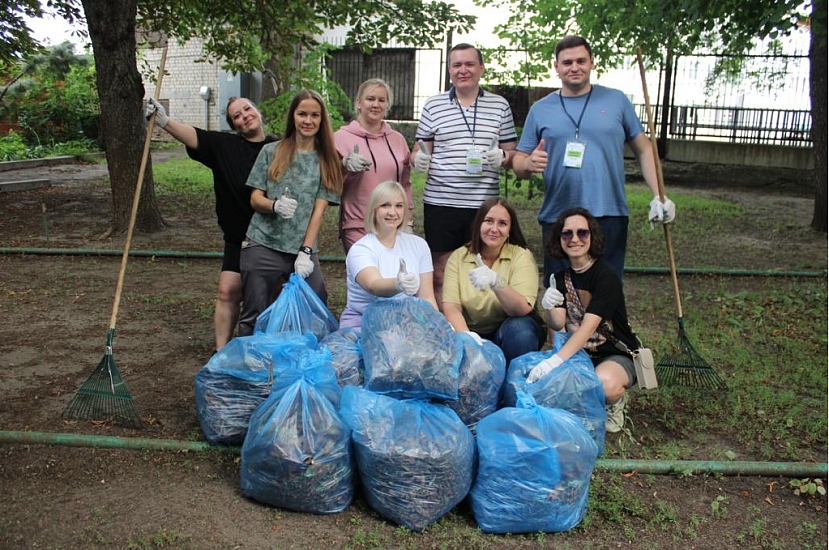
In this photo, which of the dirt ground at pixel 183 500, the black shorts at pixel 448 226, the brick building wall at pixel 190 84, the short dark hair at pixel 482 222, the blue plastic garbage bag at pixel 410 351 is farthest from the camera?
the brick building wall at pixel 190 84

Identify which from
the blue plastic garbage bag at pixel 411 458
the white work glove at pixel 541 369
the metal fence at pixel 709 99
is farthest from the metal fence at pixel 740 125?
the blue plastic garbage bag at pixel 411 458

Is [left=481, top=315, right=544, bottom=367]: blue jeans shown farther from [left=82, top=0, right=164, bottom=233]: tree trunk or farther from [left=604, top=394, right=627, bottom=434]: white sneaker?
[left=82, top=0, right=164, bottom=233]: tree trunk

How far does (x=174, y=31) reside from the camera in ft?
31.5

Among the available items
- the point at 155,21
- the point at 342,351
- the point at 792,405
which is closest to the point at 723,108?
the point at 155,21

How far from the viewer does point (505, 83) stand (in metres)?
8.73

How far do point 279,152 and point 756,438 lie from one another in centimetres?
266

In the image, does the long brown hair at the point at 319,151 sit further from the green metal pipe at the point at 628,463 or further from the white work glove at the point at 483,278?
the green metal pipe at the point at 628,463

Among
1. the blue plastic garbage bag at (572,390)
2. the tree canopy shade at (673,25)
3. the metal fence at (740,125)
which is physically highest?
the tree canopy shade at (673,25)

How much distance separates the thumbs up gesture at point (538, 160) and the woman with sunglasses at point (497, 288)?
0.80 ft

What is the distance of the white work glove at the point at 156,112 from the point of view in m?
3.74

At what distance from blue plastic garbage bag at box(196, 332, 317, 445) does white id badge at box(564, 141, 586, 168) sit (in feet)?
5.02

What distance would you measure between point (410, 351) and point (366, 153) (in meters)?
1.50

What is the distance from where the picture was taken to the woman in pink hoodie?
3.97 m

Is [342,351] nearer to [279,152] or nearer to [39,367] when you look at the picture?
[279,152]
